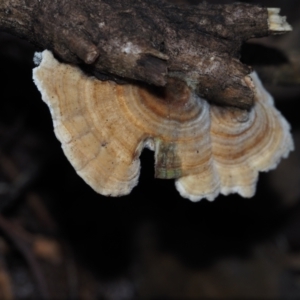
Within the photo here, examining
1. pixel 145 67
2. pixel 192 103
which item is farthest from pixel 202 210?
pixel 145 67

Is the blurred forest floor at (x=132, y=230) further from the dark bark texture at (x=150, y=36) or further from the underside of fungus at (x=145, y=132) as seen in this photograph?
the dark bark texture at (x=150, y=36)

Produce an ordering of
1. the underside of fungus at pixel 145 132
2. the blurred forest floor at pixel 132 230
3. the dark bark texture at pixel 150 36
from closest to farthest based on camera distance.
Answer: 1. the dark bark texture at pixel 150 36
2. the underside of fungus at pixel 145 132
3. the blurred forest floor at pixel 132 230

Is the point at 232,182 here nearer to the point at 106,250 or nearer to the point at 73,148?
the point at 73,148

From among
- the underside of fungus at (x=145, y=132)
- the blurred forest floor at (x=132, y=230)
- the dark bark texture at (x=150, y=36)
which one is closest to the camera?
the dark bark texture at (x=150, y=36)

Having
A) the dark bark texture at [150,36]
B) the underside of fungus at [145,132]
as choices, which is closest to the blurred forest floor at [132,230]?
the underside of fungus at [145,132]

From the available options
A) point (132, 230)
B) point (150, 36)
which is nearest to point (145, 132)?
point (150, 36)

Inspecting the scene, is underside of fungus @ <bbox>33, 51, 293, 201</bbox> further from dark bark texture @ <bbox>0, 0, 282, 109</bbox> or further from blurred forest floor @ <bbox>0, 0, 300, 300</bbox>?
blurred forest floor @ <bbox>0, 0, 300, 300</bbox>
